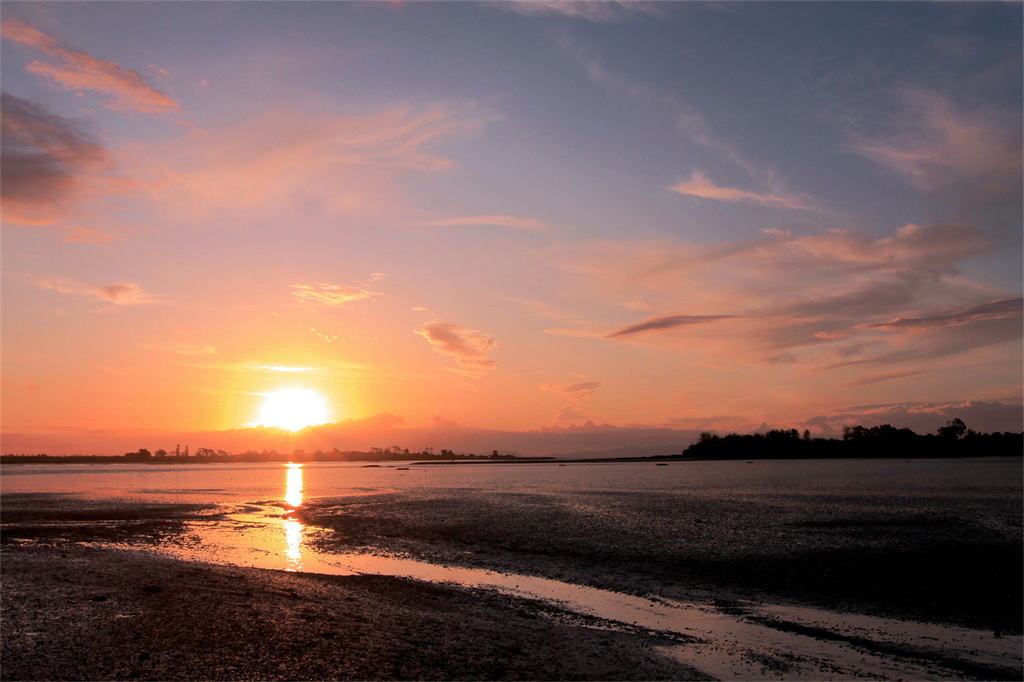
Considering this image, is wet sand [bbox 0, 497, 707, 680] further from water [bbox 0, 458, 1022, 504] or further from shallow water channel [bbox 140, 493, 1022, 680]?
water [bbox 0, 458, 1022, 504]

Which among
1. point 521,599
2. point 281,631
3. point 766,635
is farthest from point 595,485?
point 281,631

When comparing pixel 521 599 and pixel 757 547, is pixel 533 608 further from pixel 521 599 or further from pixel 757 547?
pixel 757 547

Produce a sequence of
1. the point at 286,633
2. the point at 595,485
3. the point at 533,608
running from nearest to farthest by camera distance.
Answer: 1. the point at 286,633
2. the point at 533,608
3. the point at 595,485

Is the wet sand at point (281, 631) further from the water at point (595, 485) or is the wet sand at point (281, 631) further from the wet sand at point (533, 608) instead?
the water at point (595, 485)

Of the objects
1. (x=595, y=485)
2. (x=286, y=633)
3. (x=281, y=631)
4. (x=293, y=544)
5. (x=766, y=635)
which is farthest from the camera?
(x=595, y=485)

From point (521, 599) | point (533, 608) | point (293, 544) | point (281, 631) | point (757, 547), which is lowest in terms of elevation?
point (293, 544)

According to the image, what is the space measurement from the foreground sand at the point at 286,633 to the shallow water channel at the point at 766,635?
1245 millimetres

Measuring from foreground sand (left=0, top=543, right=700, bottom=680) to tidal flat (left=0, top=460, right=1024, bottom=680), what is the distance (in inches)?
2.8

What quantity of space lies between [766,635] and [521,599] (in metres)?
6.74

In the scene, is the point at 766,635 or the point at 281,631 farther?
the point at 766,635

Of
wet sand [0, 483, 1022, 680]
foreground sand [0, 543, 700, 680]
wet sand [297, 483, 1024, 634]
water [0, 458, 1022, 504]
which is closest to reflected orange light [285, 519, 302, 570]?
wet sand [0, 483, 1022, 680]

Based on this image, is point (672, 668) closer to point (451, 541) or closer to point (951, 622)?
point (951, 622)

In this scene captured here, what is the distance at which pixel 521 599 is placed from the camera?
59.1ft

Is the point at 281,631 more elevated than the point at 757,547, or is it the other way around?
the point at 281,631
